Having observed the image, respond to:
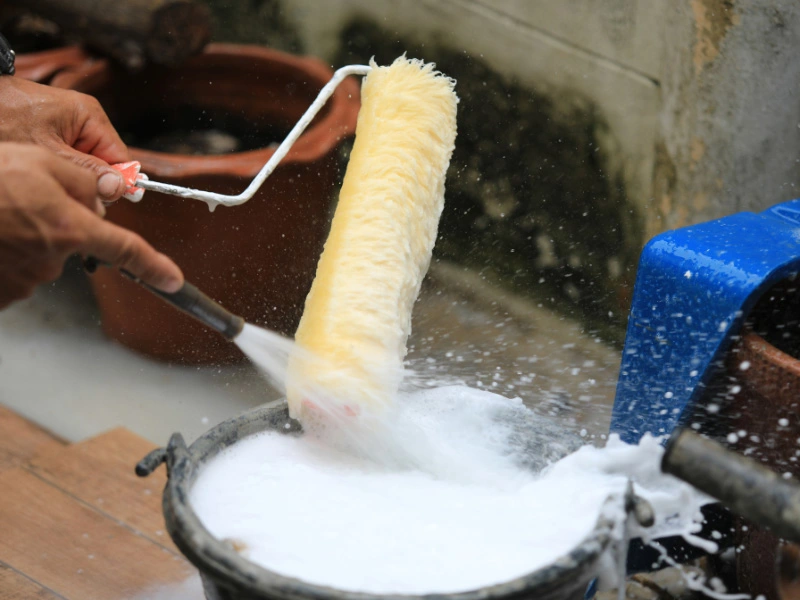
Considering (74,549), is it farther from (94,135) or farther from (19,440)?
(94,135)

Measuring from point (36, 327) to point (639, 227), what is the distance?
1.89 metres

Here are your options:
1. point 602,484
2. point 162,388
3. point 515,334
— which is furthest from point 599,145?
point 602,484

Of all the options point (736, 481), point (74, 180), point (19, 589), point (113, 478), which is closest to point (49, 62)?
point (113, 478)

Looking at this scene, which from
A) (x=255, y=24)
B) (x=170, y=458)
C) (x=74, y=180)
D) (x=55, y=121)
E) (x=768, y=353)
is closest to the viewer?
(x=74, y=180)

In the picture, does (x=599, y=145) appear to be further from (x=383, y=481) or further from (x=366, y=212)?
(x=383, y=481)

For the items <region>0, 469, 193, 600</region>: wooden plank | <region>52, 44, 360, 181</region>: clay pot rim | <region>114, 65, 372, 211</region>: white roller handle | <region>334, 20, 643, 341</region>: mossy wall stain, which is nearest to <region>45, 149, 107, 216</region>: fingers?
<region>114, 65, 372, 211</region>: white roller handle

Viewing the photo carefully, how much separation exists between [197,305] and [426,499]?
16.4 inches

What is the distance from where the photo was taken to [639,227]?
8.83 feet

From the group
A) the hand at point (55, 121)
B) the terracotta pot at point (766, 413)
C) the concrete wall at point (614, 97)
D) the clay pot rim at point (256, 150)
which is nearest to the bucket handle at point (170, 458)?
the hand at point (55, 121)

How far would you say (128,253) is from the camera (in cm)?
114

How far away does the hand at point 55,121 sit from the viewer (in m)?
1.70

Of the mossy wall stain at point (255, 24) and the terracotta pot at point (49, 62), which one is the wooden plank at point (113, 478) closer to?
the terracotta pot at point (49, 62)

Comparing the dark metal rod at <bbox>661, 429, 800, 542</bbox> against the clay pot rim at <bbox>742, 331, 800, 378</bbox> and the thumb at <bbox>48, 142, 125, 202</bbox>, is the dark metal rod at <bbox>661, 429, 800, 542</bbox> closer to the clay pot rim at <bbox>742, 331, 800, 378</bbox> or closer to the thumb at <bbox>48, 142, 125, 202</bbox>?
the clay pot rim at <bbox>742, 331, 800, 378</bbox>

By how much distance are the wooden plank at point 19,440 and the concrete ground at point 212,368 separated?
112 mm
